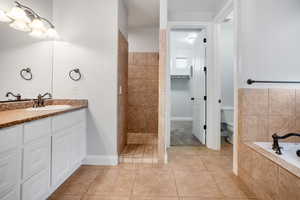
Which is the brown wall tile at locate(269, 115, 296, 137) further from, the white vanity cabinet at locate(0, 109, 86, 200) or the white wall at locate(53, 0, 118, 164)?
the white vanity cabinet at locate(0, 109, 86, 200)

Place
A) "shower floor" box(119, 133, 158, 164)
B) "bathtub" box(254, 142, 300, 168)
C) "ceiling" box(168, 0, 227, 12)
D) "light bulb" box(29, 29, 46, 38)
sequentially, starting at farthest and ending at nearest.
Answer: "ceiling" box(168, 0, 227, 12), "shower floor" box(119, 133, 158, 164), "light bulb" box(29, 29, 46, 38), "bathtub" box(254, 142, 300, 168)

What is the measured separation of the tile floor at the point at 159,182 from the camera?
6.07 feet

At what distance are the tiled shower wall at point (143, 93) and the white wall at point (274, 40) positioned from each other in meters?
2.37

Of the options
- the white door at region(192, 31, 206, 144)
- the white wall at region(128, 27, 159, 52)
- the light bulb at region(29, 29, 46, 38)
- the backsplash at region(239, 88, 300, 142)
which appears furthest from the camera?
the white wall at region(128, 27, 159, 52)

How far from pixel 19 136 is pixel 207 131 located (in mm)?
3090

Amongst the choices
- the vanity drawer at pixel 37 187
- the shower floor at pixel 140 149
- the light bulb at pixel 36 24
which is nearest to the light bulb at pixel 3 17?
the light bulb at pixel 36 24

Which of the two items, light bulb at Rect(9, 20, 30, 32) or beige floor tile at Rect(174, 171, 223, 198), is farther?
light bulb at Rect(9, 20, 30, 32)

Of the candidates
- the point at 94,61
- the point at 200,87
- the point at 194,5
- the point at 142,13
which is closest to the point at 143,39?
the point at 142,13

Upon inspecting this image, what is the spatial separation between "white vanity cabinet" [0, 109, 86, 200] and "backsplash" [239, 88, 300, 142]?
6.98 feet

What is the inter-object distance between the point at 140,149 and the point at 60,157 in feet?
4.65

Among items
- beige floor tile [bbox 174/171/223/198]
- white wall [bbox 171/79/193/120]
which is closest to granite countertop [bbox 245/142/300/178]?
beige floor tile [bbox 174/171/223/198]

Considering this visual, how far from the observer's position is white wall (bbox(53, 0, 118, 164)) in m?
2.61

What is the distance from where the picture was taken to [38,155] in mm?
1566

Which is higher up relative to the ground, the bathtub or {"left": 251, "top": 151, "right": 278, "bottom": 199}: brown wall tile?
the bathtub
